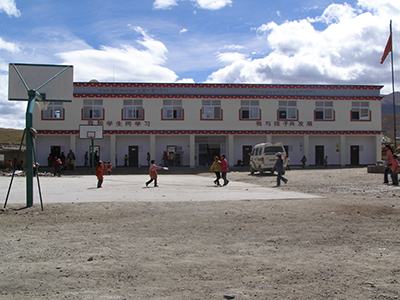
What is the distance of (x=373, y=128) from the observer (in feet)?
136

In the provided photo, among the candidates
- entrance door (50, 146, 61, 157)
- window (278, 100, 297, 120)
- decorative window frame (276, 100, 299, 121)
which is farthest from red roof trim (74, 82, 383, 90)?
entrance door (50, 146, 61, 157)

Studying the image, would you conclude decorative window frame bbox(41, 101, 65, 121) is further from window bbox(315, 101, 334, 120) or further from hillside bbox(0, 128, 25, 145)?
hillside bbox(0, 128, 25, 145)

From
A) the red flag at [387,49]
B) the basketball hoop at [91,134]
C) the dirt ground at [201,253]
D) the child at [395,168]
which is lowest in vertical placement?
the dirt ground at [201,253]

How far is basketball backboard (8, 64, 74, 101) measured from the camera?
41.1 ft

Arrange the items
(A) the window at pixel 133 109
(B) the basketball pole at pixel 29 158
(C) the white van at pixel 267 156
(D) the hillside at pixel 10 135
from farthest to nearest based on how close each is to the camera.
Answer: (D) the hillside at pixel 10 135 → (A) the window at pixel 133 109 → (C) the white van at pixel 267 156 → (B) the basketball pole at pixel 29 158

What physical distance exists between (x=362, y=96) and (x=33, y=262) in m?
41.9

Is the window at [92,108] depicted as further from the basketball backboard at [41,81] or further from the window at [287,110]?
the basketball backboard at [41,81]

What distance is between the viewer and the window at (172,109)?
39188 millimetres

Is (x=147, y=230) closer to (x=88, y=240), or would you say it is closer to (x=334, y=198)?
(x=88, y=240)

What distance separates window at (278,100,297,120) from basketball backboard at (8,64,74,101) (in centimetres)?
3031

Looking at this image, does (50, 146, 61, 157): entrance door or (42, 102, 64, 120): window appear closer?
(42, 102, 64, 120): window

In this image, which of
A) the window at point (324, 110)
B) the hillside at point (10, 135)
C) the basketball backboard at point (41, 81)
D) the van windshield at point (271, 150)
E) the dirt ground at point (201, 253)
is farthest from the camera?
the hillside at point (10, 135)

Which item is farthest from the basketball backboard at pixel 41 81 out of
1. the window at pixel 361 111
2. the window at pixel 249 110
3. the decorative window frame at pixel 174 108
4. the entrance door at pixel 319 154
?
the window at pixel 361 111

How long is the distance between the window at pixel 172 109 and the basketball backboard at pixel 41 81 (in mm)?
25851
